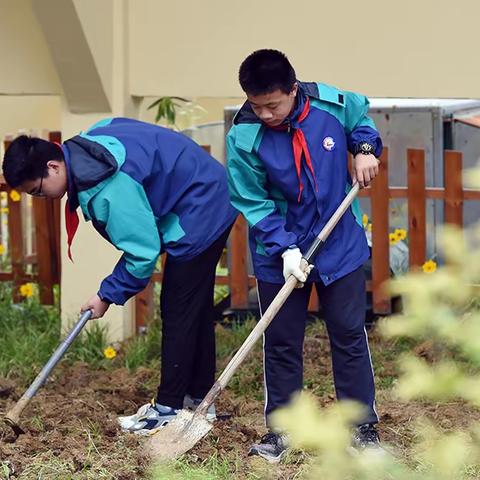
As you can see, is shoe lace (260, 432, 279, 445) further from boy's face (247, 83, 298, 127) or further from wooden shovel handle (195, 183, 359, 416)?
boy's face (247, 83, 298, 127)

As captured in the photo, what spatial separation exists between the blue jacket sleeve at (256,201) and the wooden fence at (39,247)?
248cm

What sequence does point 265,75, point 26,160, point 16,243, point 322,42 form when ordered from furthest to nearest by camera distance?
point 16,243 → point 322,42 → point 26,160 → point 265,75

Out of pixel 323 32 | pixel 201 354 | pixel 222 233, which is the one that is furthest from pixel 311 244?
pixel 323 32

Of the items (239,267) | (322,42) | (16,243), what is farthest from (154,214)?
(16,243)

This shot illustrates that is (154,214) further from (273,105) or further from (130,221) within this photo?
(273,105)

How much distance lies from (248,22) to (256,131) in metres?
1.74

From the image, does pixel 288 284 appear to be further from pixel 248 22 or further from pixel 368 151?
pixel 248 22

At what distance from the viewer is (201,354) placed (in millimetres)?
4582

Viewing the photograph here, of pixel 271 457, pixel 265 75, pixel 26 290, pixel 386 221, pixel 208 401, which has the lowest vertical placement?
pixel 271 457

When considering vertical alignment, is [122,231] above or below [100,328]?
above

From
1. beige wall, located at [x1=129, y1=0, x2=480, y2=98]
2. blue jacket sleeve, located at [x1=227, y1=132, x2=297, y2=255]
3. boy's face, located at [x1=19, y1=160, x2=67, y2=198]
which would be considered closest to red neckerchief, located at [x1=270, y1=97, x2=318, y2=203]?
blue jacket sleeve, located at [x1=227, y1=132, x2=297, y2=255]

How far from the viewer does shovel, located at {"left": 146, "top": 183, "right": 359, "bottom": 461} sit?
12.4ft

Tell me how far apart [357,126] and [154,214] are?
2.83ft

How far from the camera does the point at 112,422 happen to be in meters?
4.54
